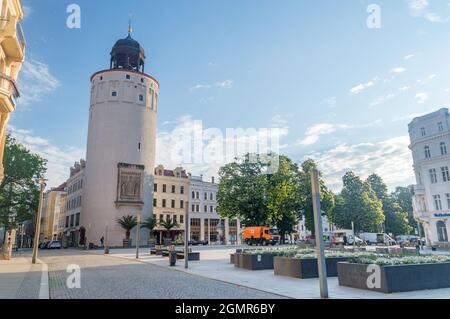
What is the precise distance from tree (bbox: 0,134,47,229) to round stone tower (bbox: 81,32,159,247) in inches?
463

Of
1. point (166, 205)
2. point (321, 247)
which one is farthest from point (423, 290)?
point (166, 205)

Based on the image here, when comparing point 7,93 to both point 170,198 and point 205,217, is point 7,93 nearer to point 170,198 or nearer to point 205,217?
point 170,198

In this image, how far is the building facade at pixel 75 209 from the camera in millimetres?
59138

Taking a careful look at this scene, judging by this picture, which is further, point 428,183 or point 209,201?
point 209,201

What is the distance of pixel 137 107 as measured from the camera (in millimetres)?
57781

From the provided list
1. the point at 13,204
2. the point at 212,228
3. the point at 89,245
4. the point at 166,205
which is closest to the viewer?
the point at 13,204

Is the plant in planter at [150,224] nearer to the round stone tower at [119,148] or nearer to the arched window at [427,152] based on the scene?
the round stone tower at [119,148]

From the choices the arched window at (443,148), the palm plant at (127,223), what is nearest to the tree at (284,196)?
the arched window at (443,148)

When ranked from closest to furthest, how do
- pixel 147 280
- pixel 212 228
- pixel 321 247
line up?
pixel 321 247
pixel 147 280
pixel 212 228

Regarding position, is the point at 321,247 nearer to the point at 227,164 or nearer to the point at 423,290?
the point at 423,290

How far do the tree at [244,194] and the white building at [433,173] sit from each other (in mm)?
19782

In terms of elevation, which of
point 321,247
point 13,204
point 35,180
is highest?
point 35,180

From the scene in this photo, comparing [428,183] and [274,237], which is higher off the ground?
[428,183]
